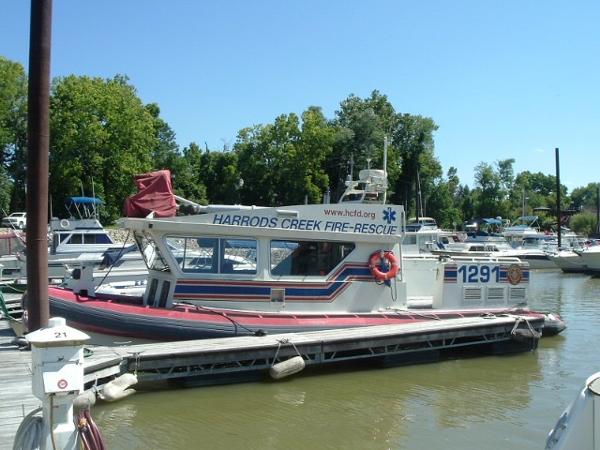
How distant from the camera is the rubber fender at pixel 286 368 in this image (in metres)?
9.21

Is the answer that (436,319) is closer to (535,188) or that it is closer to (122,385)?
(122,385)

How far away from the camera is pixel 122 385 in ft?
26.7

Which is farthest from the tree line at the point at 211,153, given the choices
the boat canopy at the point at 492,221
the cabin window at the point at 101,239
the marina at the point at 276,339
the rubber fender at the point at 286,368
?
the rubber fender at the point at 286,368

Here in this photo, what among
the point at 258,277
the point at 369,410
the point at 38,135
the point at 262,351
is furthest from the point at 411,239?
the point at 38,135

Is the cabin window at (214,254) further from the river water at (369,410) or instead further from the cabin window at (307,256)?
the river water at (369,410)

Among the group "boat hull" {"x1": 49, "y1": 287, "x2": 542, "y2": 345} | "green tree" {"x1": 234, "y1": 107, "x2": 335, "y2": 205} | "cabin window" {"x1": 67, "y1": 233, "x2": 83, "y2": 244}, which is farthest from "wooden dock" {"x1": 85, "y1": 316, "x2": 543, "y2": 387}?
"green tree" {"x1": 234, "y1": 107, "x2": 335, "y2": 205}

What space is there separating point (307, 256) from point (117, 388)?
3.99 meters

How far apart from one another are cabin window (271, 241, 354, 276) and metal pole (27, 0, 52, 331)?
4742 mm

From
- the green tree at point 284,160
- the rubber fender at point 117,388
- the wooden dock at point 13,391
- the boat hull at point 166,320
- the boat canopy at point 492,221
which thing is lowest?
the rubber fender at point 117,388

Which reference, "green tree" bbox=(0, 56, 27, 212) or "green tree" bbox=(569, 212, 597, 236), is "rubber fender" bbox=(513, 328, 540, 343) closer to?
"green tree" bbox=(0, 56, 27, 212)

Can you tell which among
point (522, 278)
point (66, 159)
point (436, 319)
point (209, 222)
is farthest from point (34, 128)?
point (66, 159)

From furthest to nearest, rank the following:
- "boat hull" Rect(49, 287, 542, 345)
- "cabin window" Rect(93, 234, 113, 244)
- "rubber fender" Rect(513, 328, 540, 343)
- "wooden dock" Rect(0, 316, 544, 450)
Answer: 1. "cabin window" Rect(93, 234, 113, 244)
2. "rubber fender" Rect(513, 328, 540, 343)
3. "boat hull" Rect(49, 287, 542, 345)
4. "wooden dock" Rect(0, 316, 544, 450)

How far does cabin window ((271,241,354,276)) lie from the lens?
10625mm

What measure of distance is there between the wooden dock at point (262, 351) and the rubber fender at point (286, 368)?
163 mm
